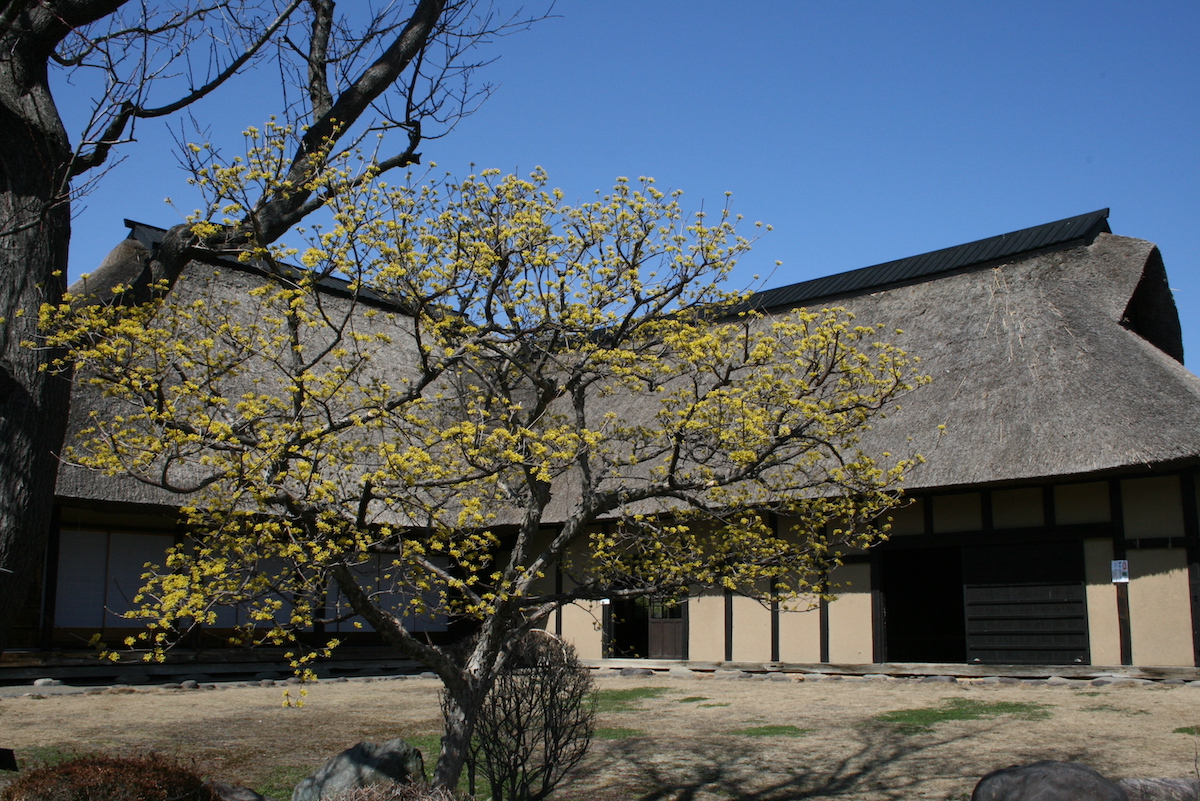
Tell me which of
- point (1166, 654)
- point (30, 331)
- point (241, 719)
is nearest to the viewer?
point (30, 331)

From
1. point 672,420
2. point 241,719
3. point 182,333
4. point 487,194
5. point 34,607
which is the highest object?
point 487,194

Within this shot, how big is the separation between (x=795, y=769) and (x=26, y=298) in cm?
673

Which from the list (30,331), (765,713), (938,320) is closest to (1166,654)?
(765,713)

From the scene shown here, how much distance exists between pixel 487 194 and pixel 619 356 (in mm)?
1485

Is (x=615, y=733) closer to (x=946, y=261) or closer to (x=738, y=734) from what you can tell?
(x=738, y=734)

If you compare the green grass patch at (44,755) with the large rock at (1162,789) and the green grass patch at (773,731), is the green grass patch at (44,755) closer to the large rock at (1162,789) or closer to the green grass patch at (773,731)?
the green grass patch at (773,731)

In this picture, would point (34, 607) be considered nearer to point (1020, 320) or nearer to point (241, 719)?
point (241, 719)

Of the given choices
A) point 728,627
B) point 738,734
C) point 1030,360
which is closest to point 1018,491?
point 1030,360

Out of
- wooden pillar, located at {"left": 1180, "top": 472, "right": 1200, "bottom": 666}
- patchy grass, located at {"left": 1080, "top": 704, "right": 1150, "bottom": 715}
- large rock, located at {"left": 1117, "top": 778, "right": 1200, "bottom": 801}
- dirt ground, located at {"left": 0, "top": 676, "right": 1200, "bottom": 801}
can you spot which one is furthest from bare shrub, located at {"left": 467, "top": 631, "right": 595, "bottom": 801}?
wooden pillar, located at {"left": 1180, "top": 472, "right": 1200, "bottom": 666}

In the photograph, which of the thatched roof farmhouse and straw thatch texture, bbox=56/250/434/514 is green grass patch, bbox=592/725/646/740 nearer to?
the thatched roof farmhouse

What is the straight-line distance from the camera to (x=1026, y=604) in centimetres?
1371

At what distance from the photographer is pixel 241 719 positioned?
37.0ft

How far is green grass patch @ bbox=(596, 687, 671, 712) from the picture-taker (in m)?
12.1

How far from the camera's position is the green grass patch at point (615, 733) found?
9773 millimetres
